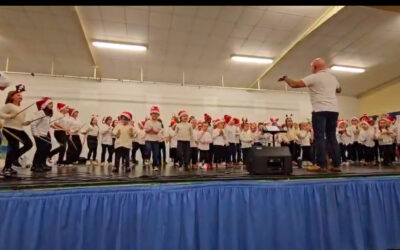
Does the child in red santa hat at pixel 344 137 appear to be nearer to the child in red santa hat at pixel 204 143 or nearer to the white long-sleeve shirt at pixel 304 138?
the white long-sleeve shirt at pixel 304 138

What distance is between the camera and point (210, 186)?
224cm

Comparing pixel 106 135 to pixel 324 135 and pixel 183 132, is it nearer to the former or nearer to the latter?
pixel 183 132

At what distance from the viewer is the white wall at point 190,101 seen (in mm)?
6441

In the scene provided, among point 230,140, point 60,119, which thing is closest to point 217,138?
point 230,140

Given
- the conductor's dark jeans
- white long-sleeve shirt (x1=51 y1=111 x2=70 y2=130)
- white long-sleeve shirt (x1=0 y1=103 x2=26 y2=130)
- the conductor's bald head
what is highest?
the conductor's bald head

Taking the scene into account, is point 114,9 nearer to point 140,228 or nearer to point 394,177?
point 140,228

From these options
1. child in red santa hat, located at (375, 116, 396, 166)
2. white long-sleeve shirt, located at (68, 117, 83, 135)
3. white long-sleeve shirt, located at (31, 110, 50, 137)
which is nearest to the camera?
white long-sleeve shirt, located at (31, 110, 50, 137)

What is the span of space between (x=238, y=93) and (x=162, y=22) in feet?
23.0

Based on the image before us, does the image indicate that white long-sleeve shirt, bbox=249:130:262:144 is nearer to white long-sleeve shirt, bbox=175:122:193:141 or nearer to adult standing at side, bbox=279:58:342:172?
white long-sleeve shirt, bbox=175:122:193:141

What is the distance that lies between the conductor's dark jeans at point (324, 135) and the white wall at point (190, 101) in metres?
3.49

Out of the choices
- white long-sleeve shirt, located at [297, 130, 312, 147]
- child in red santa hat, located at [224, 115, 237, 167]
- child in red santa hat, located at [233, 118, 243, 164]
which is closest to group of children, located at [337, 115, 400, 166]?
white long-sleeve shirt, located at [297, 130, 312, 147]

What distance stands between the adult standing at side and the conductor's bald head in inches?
0.9

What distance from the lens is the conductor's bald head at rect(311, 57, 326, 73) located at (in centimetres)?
255

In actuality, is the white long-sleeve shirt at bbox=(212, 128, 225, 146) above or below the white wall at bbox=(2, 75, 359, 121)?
below
